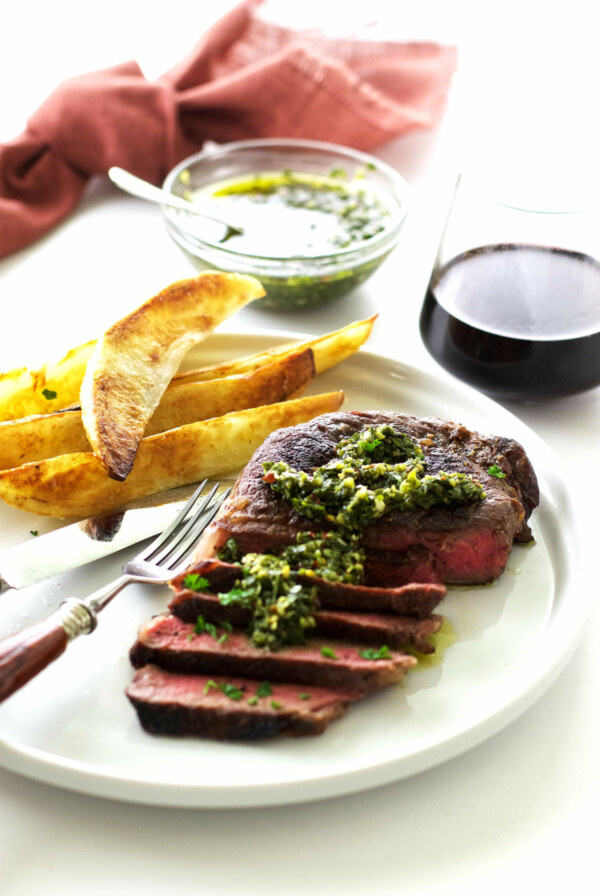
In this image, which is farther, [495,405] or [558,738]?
[495,405]

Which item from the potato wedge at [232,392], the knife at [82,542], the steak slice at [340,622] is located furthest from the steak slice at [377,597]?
the potato wedge at [232,392]

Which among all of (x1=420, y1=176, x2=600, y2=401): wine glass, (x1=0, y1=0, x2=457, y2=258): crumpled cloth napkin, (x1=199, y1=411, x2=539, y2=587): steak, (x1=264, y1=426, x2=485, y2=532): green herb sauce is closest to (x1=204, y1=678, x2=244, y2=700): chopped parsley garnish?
(x1=199, y1=411, x2=539, y2=587): steak

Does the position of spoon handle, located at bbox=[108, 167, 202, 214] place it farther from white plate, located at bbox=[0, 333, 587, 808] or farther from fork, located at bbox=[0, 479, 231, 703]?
white plate, located at bbox=[0, 333, 587, 808]

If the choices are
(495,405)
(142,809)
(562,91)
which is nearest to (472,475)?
(495,405)

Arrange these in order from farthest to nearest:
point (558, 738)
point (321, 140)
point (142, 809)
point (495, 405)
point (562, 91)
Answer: point (562, 91)
point (321, 140)
point (495, 405)
point (558, 738)
point (142, 809)

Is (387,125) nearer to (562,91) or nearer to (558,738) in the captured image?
(562,91)

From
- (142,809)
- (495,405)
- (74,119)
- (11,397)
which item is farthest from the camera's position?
(74,119)

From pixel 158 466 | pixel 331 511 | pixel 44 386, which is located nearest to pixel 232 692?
pixel 331 511
